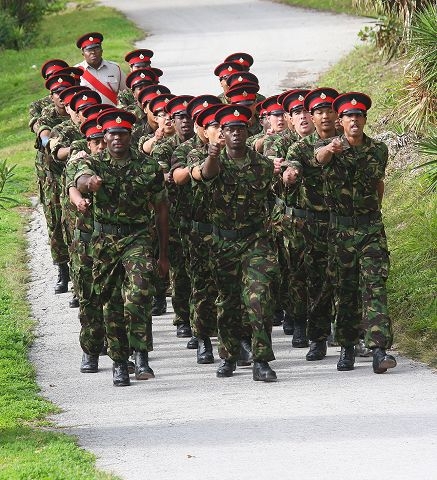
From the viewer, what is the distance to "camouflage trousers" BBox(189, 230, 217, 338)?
462 inches

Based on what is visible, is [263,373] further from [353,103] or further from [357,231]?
[353,103]

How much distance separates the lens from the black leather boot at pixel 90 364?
11617mm

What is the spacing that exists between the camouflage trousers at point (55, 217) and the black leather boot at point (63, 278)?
88 mm

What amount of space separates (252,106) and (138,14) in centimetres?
2850

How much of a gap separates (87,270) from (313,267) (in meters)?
1.85

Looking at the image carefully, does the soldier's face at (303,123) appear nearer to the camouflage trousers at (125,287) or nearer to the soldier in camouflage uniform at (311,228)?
the soldier in camouflage uniform at (311,228)

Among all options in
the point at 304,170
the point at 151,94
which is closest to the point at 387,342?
the point at 304,170

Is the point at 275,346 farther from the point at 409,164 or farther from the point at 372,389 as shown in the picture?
the point at 409,164

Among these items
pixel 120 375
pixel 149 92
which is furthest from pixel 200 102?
pixel 120 375

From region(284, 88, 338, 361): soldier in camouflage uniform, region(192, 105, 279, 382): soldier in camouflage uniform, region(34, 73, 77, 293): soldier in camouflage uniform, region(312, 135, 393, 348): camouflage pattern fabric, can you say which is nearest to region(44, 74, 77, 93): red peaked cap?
region(34, 73, 77, 293): soldier in camouflage uniform

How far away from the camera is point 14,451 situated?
8.80m

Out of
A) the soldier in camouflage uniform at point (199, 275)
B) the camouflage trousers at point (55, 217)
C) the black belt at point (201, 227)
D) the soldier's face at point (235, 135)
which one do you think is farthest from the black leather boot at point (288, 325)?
the camouflage trousers at point (55, 217)

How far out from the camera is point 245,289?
427 inches

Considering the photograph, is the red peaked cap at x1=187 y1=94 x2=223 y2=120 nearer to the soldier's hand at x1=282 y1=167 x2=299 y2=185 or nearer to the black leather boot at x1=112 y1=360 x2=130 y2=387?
the soldier's hand at x1=282 y1=167 x2=299 y2=185
